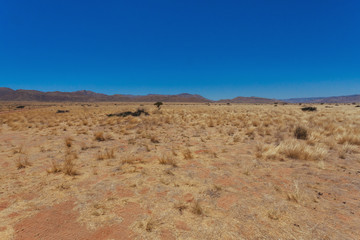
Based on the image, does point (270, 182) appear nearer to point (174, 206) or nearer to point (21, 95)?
point (174, 206)

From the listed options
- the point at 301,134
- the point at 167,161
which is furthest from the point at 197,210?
the point at 301,134

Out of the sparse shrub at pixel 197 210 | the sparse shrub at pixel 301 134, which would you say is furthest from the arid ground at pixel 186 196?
the sparse shrub at pixel 301 134

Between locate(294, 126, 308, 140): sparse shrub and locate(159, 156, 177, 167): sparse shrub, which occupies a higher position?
locate(294, 126, 308, 140): sparse shrub

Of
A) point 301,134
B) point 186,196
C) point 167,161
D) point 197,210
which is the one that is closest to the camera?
point 197,210

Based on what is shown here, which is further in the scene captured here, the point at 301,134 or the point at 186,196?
the point at 301,134

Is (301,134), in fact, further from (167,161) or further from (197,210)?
(197,210)

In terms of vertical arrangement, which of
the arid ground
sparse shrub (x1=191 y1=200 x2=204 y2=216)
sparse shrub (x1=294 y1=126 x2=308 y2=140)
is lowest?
the arid ground

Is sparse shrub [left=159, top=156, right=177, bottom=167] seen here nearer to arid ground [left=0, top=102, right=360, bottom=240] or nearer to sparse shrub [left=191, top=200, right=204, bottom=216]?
arid ground [left=0, top=102, right=360, bottom=240]

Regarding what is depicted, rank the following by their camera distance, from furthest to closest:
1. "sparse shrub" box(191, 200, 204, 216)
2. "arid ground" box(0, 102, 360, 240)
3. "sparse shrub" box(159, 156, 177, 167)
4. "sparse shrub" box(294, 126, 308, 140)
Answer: "sparse shrub" box(294, 126, 308, 140) < "sparse shrub" box(159, 156, 177, 167) < "sparse shrub" box(191, 200, 204, 216) < "arid ground" box(0, 102, 360, 240)

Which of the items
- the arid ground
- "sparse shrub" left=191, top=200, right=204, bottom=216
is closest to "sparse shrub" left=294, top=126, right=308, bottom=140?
the arid ground

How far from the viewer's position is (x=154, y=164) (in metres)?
5.31

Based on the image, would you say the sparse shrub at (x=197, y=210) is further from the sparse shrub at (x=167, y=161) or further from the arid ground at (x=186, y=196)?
the sparse shrub at (x=167, y=161)

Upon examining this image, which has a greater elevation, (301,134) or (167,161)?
(301,134)

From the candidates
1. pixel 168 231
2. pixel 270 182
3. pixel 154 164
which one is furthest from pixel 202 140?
pixel 168 231
